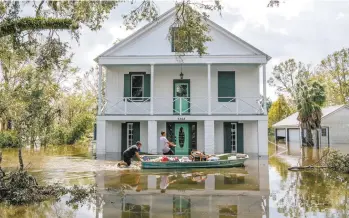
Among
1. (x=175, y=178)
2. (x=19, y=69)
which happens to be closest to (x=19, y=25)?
(x=175, y=178)

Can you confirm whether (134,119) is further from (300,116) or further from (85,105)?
(85,105)

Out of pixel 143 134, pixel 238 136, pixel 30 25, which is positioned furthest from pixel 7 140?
pixel 30 25

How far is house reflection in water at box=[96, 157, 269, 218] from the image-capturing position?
6943 millimetres

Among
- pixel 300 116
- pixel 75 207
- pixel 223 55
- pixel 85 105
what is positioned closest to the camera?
pixel 75 207

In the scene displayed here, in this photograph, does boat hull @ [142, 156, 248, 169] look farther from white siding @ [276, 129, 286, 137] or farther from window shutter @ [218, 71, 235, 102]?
white siding @ [276, 129, 286, 137]

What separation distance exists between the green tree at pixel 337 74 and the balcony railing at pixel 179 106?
31.8 metres

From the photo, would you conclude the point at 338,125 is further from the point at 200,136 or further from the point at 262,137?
the point at 200,136

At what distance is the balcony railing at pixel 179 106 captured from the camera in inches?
789

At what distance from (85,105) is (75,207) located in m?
31.7

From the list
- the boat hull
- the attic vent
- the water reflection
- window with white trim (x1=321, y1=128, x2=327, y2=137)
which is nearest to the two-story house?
the boat hull

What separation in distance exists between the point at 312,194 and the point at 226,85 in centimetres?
1232

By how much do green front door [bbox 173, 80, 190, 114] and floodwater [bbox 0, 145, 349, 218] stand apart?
7324 millimetres

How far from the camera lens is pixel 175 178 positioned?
1146 cm

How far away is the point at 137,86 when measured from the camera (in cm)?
2086
